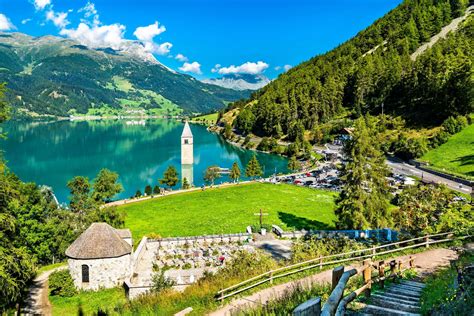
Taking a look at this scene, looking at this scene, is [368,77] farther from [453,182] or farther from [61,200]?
[61,200]

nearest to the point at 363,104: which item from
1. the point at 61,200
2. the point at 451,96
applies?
the point at 451,96

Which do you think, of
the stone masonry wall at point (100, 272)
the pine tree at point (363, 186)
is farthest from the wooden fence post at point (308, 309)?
the pine tree at point (363, 186)

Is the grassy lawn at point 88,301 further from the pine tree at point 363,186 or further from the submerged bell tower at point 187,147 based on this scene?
the submerged bell tower at point 187,147

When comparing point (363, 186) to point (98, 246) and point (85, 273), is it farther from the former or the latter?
point (85, 273)

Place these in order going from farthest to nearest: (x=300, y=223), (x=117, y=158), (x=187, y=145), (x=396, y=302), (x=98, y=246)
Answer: (x=117, y=158) < (x=187, y=145) < (x=300, y=223) < (x=98, y=246) < (x=396, y=302)

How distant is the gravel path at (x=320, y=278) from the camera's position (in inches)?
585

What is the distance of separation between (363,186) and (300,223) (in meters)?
12.5

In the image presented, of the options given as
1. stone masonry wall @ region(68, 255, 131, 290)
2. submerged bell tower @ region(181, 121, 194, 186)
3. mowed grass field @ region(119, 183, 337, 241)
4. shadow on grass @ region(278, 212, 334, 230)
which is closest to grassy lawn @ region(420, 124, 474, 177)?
mowed grass field @ region(119, 183, 337, 241)

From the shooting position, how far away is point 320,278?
58.5ft

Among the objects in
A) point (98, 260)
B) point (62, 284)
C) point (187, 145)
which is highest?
point (187, 145)

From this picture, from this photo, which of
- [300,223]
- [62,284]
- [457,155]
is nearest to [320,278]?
[62,284]

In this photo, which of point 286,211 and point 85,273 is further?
point 286,211

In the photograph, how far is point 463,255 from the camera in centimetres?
1468

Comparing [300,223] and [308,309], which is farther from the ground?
[308,309]
